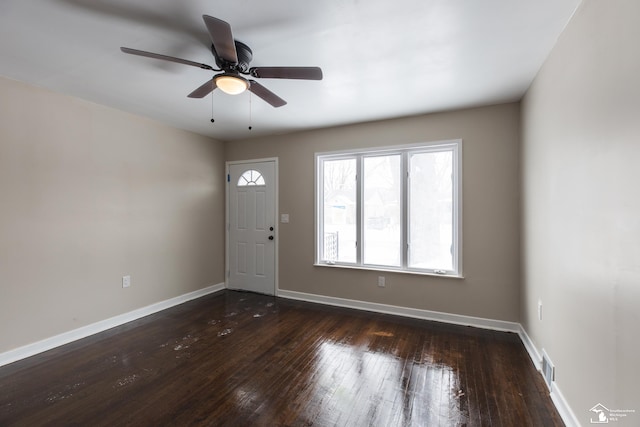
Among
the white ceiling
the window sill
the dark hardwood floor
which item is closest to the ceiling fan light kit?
the white ceiling

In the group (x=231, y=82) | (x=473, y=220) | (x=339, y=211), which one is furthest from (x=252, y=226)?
(x=473, y=220)

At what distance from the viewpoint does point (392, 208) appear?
3.67 m

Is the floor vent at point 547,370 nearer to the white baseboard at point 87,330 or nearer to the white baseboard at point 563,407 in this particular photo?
the white baseboard at point 563,407

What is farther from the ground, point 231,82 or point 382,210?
point 231,82

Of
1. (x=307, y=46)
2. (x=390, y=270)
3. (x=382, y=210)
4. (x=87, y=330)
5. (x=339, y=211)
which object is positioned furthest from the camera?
(x=339, y=211)

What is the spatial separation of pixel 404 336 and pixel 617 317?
6.36 feet

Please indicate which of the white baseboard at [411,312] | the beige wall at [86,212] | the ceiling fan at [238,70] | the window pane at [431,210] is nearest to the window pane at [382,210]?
the window pane at [431,210]

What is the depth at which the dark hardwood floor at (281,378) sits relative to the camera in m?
1.82

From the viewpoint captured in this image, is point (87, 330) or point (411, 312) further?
point (411, 312)

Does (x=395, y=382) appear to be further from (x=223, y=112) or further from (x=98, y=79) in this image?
(x=98, y=79)

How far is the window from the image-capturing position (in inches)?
→ 133

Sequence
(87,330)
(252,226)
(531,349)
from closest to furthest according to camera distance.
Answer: (531,349) → (87,330) → (252,226)

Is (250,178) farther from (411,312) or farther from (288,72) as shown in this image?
(411,312)

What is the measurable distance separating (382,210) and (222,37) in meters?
2.74
